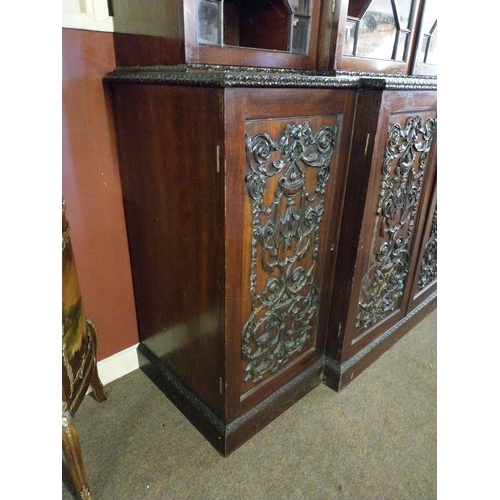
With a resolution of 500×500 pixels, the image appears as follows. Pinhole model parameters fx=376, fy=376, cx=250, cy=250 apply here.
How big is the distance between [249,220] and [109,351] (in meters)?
0.91

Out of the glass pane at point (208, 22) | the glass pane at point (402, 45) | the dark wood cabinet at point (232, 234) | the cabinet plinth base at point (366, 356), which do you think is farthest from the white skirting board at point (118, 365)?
the glass pane at point (402, 45)

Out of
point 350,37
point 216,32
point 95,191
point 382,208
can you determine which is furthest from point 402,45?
point 95,191

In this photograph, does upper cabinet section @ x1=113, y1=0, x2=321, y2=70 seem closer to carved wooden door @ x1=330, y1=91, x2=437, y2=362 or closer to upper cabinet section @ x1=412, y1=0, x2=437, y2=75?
carved wooden door @ x1=330, y1=91, x2=437, y2=362

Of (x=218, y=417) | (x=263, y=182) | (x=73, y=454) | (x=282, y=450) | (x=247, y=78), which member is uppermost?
(x=247, y=78)

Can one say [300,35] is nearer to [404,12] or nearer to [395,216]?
[404,12]

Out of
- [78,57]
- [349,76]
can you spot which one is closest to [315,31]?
[349,76]

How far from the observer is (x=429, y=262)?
1.85 m

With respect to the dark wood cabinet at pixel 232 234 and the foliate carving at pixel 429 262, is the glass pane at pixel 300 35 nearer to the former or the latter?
the dark wood cabinet at pixel 232 234

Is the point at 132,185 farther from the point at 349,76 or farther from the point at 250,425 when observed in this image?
the point at 250,425

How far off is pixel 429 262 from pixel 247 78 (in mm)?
1426

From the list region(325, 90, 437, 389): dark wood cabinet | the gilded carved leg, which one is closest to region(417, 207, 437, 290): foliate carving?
region(325, 90, 437, 389): dark wood cabinet

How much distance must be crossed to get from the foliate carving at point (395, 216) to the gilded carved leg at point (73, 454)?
106 cm

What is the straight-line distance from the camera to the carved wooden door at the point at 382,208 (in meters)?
1.17

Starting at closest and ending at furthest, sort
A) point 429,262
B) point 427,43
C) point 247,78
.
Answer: point 247,78 < point 427,43 < point 429,262
